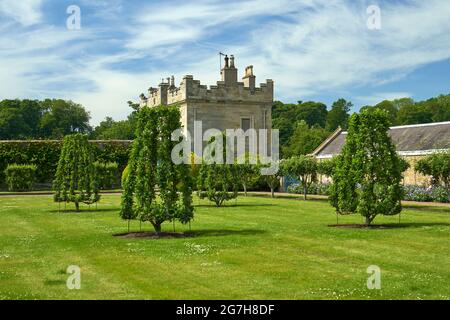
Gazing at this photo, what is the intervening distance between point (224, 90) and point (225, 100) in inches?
31.6

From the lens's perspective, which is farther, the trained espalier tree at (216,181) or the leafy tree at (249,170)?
the leafy tree at (249,170)

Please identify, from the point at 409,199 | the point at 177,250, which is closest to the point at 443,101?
the point at 409,199

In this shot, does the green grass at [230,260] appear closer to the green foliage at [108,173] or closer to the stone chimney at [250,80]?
the green foliage at [108,173]

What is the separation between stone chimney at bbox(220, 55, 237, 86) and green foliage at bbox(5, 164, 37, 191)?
51.8ft

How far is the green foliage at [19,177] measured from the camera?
3825 centimetres

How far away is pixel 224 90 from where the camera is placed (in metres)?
43.9

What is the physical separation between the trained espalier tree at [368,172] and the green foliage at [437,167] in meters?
12.9

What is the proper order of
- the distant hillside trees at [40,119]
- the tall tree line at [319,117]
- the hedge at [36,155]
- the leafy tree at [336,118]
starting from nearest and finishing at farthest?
the hedge at [36,155] < the tall tree line at [319,117] < the distant hillside trees at [40,119] < the leafy tree at [336,118]

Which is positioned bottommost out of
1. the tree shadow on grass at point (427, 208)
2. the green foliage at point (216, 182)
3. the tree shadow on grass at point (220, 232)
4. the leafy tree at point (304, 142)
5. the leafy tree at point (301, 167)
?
the tree shadow on grass at point (220, 232)

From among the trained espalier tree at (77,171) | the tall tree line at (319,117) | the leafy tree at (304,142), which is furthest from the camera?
the tall tree line at (319,117)

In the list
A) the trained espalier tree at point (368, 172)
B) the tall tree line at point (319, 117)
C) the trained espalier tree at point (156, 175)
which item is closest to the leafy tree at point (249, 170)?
the trained espalier tree at point (368, 172)

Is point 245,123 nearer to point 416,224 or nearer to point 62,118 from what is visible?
point 416,224

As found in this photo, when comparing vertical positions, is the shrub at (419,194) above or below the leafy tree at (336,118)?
below

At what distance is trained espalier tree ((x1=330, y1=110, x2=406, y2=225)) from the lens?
666 inches
